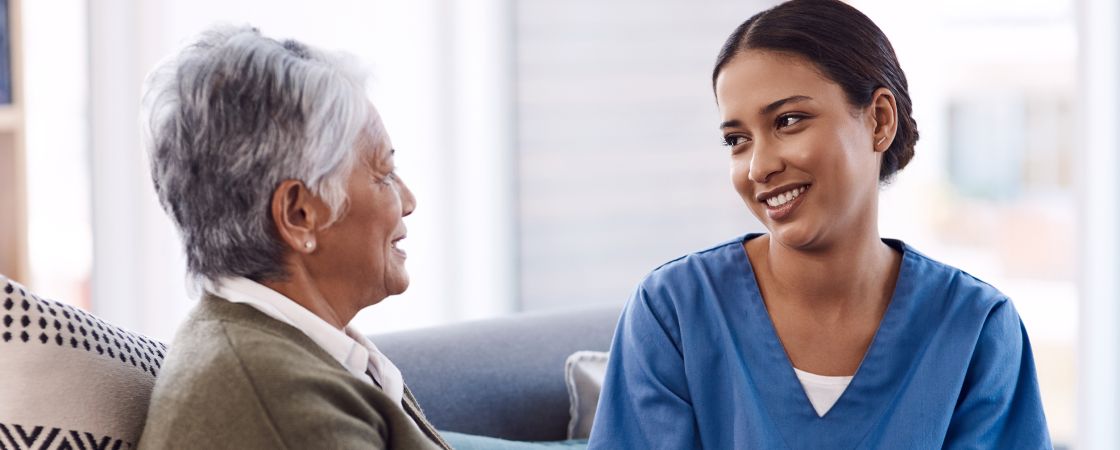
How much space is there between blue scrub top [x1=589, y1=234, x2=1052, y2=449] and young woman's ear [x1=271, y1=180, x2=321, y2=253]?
0.54 m

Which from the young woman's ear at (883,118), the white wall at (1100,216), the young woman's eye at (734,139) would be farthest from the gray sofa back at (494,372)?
the white wall at (1100,216)

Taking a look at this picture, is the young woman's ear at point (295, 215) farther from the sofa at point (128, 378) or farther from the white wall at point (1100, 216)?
the white wall at point (1100, 216)

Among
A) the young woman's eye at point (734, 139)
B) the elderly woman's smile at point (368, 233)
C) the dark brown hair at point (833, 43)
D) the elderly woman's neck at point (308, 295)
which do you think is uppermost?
the dark brown hair at point (833, 43)

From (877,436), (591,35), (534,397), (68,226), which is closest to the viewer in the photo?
(877,436)

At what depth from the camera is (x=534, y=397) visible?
77.0 inches

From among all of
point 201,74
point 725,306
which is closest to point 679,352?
Answer: point 725,306

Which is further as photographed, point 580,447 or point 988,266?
point 988,266

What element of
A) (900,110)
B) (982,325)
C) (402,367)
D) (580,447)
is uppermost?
(900,110)

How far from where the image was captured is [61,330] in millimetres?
1174

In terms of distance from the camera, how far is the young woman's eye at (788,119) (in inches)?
56.9

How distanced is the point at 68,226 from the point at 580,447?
1.37 metres

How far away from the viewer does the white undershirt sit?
4.95ft

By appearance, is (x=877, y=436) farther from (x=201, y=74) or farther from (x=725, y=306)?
(x=201, y=74)

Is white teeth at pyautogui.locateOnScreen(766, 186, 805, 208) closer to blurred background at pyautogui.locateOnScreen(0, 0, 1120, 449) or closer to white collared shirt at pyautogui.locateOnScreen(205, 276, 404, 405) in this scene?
white collared shirt at pyautogui.locateOnScreen(205, 276, 404, 405)
